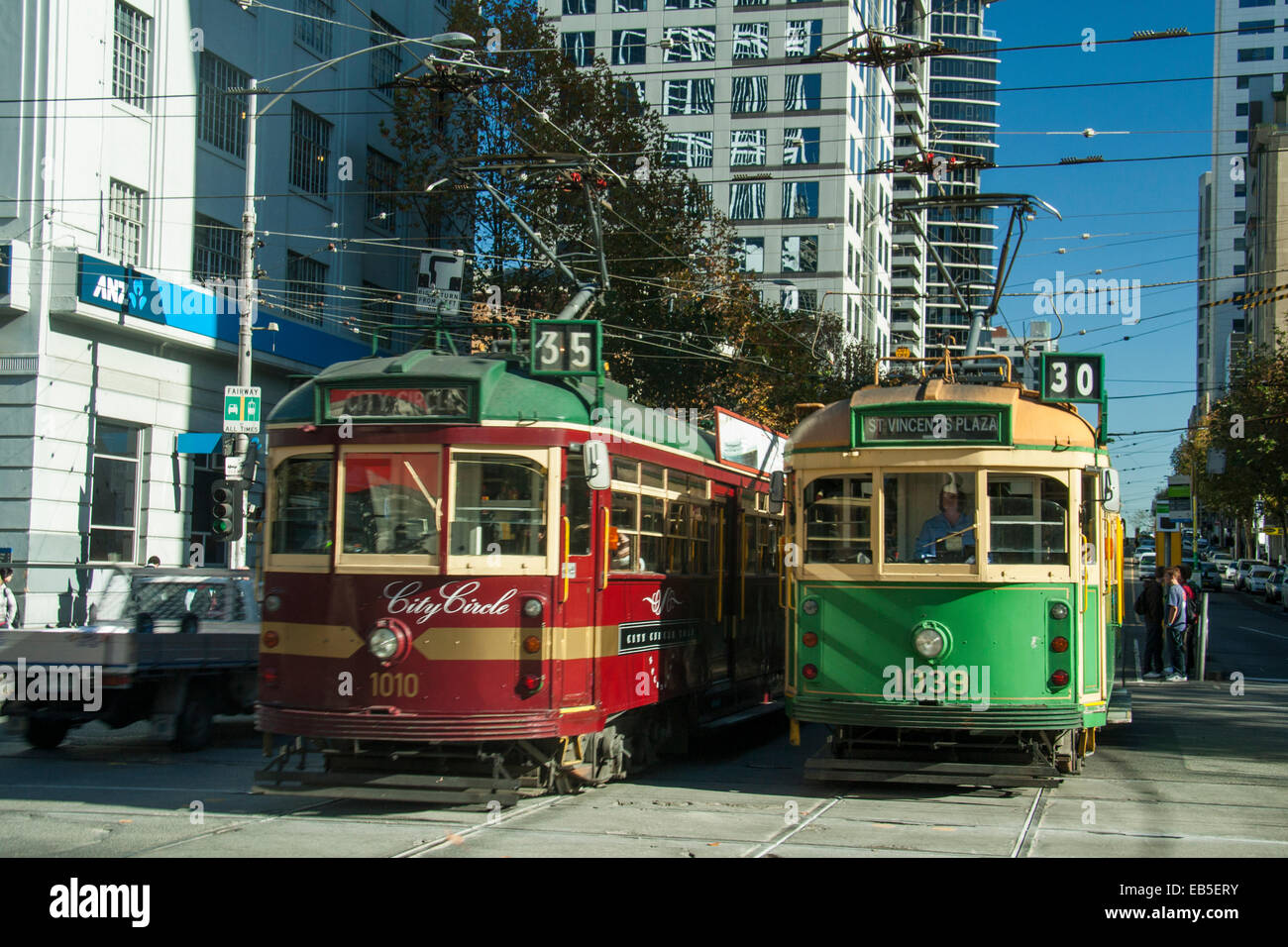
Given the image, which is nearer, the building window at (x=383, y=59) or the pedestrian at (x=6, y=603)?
the pedestrian at (x=6, y=603)

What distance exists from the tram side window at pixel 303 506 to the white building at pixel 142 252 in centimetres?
1070

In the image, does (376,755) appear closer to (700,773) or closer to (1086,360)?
(700,773)

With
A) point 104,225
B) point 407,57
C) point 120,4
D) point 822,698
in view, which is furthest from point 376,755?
point 407,57

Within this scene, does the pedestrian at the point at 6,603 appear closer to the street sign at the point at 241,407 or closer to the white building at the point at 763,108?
the street sign at the point at 241,407

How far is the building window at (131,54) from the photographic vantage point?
2505 cm

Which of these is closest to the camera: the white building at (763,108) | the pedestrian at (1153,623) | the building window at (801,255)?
the pedestrian at (1153,623)

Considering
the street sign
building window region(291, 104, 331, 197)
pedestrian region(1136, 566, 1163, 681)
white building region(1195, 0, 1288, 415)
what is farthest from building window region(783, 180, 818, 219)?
white building region(1195, 0, 1288, 415)

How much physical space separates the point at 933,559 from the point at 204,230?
20585 millimetres

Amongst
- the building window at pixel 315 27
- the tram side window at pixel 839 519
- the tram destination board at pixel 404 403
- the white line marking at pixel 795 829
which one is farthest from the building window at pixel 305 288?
the white line marking at pixel 795 829

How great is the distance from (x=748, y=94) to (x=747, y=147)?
2.80 metres

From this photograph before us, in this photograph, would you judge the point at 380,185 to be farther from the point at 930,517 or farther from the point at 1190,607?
the point at 930,517

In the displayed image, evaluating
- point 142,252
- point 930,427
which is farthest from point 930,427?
point 142,252

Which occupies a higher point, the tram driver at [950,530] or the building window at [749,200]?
the building window at [749,200]

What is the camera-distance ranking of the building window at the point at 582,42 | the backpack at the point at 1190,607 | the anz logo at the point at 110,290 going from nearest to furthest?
the backpack at the point at 1190,607
the anz logo at the point at 110,290
the building window at the point at 582,42
